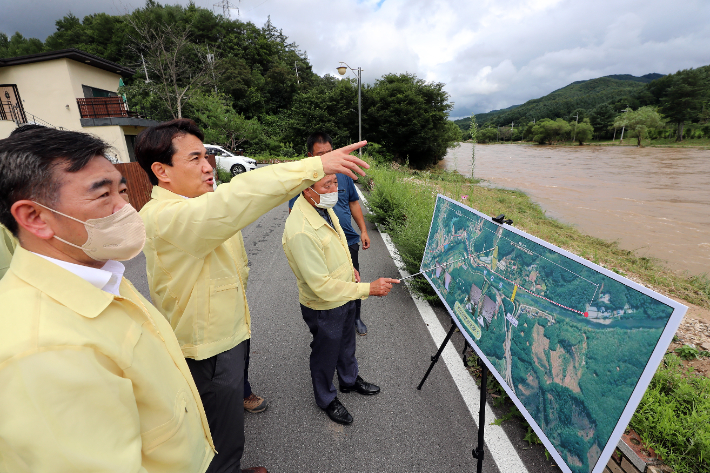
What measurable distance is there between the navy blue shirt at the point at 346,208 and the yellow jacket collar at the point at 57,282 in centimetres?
268

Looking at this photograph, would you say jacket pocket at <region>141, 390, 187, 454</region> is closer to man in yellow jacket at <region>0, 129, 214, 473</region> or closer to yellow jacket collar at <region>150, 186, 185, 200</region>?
man in yellow jacket at <region>0, 129, 214, 473</region>

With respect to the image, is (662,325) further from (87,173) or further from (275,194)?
(87,173)

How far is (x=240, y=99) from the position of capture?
112ft

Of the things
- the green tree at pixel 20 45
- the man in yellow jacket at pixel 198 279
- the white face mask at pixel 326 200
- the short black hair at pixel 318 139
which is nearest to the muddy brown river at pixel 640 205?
the short black hair at pixel 318 139

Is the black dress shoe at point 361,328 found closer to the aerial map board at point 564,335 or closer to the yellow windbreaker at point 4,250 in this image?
the aerial map board at point 564,335

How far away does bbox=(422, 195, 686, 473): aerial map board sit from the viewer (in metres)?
1.13

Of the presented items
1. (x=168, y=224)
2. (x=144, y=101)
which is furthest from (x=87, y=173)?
(x=144, y=101)

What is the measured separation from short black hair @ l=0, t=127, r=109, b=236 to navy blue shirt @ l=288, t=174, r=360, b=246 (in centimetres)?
258

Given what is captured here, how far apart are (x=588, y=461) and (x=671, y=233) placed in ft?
41.4

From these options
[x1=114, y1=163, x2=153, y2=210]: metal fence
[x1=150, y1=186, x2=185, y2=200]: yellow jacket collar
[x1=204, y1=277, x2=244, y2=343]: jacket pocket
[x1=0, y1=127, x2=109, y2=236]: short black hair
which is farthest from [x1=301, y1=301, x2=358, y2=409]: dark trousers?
[x1=114, y1=163, x2=153, y2=210]: metal fence

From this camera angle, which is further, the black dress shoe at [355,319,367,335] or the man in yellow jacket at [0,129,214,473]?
the black dress shoe at [355,319,367,335]

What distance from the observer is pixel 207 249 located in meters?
1.28

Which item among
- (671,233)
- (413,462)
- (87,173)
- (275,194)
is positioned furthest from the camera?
(671,233)

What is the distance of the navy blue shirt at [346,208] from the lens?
3.58 meters
